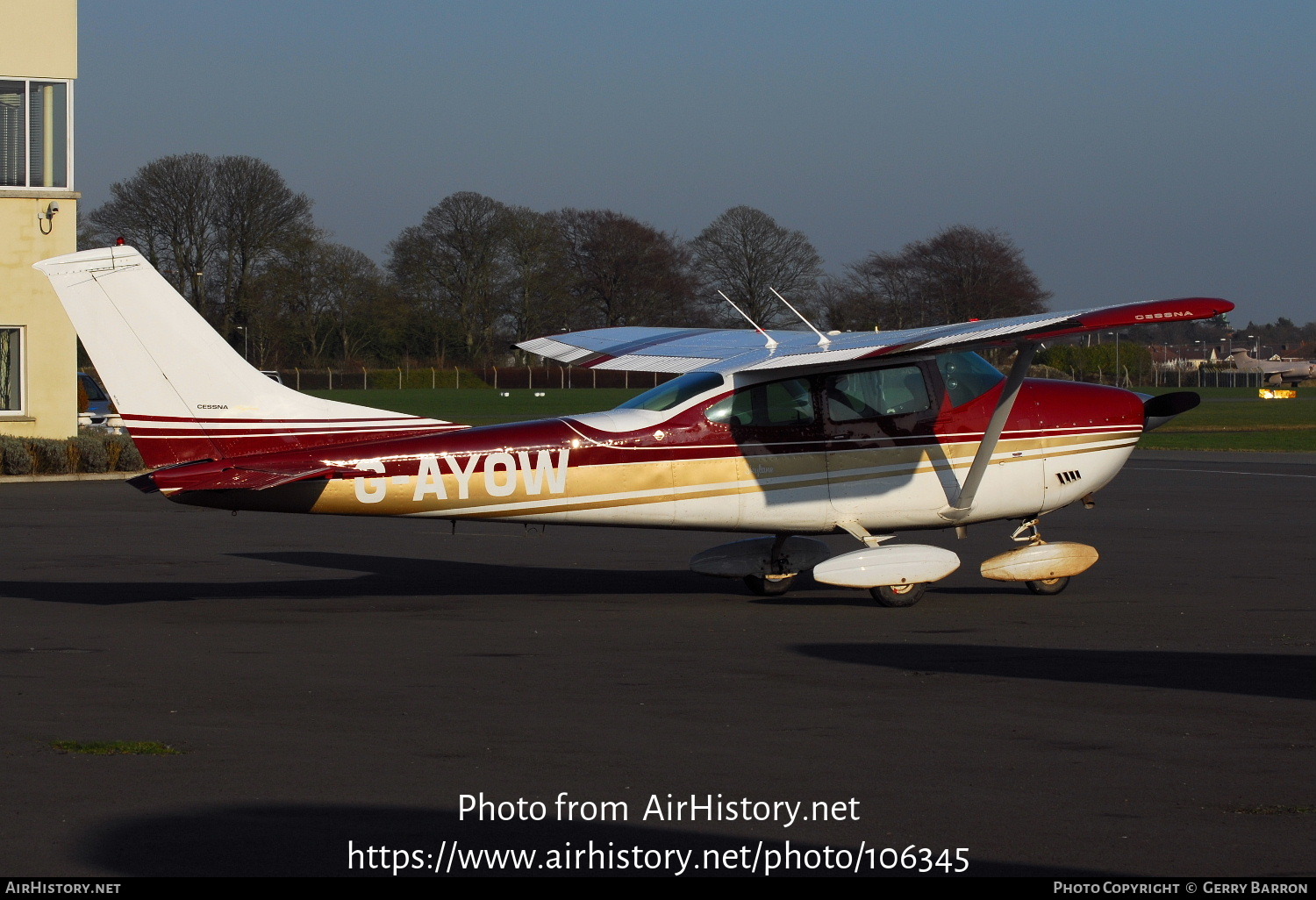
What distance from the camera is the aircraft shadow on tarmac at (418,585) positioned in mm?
12227

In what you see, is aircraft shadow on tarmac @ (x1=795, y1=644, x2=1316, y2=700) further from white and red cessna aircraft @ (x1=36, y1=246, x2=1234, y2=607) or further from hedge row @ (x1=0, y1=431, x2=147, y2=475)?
hedge row @ (x1=0, y1=431, x2=147, y2=475)

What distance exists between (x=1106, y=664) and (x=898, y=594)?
266 centimetres

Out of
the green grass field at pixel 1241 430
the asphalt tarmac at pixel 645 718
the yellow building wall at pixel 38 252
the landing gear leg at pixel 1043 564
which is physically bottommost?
the asphalt tarmac at pixel 645 718

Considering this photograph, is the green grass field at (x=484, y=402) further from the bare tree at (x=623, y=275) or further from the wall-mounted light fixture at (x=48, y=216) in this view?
the wall-mounted light fixture at (x=48, y=216)

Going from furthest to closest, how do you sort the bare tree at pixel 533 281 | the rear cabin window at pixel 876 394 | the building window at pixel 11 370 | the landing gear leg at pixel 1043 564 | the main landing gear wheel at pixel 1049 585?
1. the bare tree at pixel 533 281
2. the building window at pixel 11 370
3. the main landing gear wheel at pixel 1049 585
4. the landing gear leg at pixel 1043 564
5. the rear cabin window at pixel 876 394

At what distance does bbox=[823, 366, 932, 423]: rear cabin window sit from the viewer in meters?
11.8

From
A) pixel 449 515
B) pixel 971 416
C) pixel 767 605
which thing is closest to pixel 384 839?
pixel 449 515

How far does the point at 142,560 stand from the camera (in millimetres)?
14602

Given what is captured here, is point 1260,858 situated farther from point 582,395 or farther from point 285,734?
point 582,395

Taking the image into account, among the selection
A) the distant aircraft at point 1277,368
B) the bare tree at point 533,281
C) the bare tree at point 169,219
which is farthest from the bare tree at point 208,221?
A: the distant aircraft at point 1277,368

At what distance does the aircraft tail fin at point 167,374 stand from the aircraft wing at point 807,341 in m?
3.28

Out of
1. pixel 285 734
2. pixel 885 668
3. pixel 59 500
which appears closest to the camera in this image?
pixel 285 734

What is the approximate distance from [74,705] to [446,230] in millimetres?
84148

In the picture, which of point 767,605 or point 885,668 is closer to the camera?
point 885,668
